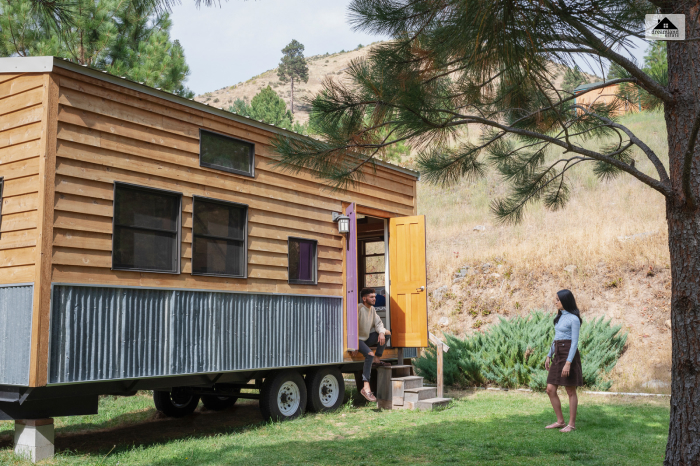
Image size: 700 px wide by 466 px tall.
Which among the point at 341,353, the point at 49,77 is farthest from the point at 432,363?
the point at 49,77

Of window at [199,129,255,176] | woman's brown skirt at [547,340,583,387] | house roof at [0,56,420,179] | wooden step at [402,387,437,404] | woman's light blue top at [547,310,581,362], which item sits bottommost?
wooden step at [402,387,437,404]

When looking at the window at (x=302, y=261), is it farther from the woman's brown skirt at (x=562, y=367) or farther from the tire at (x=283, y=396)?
the woman's brown skirt at (x=562, y=367)

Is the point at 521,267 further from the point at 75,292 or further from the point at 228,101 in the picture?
the point at 228,101

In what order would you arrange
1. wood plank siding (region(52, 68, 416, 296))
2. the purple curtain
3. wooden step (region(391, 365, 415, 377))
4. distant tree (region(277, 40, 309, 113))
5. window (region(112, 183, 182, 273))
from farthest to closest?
distant tree (region(277, 40, 309, 113)), wooden step (region(391, 365, 415, 377)), the purple curtain, window (region(112, 183, 182, 273)), wood plank siding (region(52, 68, 416, 296))

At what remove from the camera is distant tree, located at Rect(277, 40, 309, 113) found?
58822mm

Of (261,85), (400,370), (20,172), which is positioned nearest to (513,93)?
(20,172)

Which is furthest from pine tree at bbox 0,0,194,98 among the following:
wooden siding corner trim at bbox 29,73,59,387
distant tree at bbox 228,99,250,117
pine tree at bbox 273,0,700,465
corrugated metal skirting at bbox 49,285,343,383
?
distant tree at bbox 228,99,250,117

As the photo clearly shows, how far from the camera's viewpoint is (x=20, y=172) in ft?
20.0

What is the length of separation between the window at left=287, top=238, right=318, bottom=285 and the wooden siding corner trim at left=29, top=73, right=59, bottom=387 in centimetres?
343

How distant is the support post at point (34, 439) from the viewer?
19.7ft

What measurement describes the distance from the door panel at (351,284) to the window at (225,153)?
1972mm

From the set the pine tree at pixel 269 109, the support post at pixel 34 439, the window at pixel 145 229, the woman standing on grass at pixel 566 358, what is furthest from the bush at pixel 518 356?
the pine tree at pixel 269 109

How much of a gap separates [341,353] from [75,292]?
167 inches

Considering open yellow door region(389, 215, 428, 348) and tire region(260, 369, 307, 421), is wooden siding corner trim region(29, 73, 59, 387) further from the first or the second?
open yellow door region(389, 215, 428, 348)
